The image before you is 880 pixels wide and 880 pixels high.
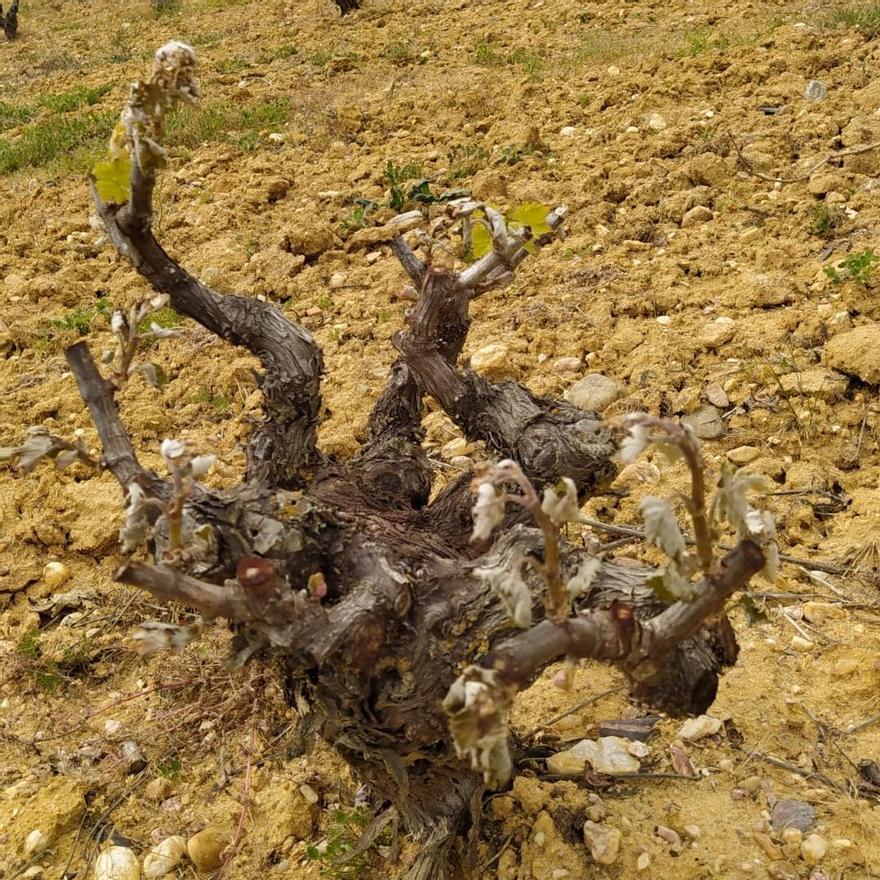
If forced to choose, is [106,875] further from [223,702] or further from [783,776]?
[783,776]

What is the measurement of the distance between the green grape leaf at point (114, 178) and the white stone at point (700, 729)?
7.21 feet

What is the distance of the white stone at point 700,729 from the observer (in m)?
2.64

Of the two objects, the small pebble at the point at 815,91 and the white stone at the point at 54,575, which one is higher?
the small pebble at the point at 815,91

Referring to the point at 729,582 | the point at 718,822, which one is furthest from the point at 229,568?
the point at 718,822

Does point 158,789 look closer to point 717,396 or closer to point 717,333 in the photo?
point 717,396

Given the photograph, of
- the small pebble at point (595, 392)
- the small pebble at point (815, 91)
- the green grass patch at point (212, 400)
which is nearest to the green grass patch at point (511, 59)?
the small pebble at point (815, 91)

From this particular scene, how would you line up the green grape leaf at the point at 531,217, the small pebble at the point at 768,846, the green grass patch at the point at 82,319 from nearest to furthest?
the green grape leaf at the point at 531,217 → the small pebble at the point at 768,846 → the green grass patch at the point at 82,319

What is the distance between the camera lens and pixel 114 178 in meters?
1.68

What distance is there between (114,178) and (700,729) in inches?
89.1

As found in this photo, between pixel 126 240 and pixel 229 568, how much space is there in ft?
2.53

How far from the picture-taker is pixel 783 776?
2.49m

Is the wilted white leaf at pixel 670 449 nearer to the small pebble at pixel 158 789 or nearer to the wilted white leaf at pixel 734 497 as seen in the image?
the wilted white leaf at pixel 734 497

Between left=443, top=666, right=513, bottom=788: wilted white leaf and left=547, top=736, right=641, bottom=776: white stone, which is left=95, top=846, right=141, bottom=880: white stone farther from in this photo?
left=443, top=666, right=513, bottom=788: wilted white leaf

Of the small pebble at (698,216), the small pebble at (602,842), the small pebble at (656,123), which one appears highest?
the small pebble at (656,123)
